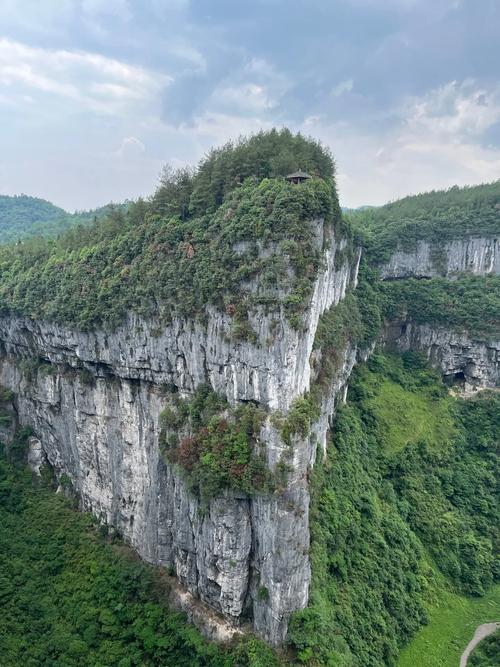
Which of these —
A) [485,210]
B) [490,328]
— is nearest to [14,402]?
[490,328]

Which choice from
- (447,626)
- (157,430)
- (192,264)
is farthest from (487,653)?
(192,264)

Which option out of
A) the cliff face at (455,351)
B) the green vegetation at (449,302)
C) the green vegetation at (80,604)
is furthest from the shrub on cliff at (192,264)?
the cliff face at (455,351)

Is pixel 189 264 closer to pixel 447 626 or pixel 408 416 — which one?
pixel 408 416

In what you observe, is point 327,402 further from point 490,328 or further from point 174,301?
point 490,328

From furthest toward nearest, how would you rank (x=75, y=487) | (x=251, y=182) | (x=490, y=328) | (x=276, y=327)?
1. (x=490, y=328)
2. (x=75, y=487)
3. (x=251, y=182)
4. (x=276, y=327)

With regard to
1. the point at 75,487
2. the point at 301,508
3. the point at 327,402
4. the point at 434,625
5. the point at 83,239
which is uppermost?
the point at 83,239

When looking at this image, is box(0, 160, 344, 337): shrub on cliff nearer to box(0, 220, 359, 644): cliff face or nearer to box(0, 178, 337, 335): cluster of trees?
box(0, 178, 337, 335): cluster of trees

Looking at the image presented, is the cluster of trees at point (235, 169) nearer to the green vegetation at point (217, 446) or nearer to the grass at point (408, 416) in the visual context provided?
the green vegetation at point (217, 446)
